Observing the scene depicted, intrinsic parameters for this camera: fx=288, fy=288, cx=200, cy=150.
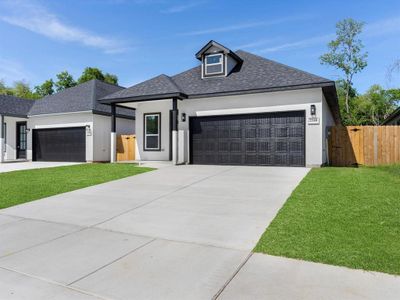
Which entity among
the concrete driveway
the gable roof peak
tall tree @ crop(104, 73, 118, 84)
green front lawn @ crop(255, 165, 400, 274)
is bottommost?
the concrete driveway

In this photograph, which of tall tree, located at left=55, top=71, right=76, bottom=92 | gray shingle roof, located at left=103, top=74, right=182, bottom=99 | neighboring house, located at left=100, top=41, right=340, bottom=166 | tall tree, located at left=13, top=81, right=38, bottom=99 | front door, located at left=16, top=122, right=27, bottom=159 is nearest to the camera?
neighboring house, located at left=100, top=41, right=340, bottom=166

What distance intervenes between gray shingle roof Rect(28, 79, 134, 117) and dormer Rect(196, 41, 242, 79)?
7.22 m

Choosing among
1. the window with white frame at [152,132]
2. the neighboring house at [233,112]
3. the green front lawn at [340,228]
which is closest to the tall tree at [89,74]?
the neighboring house at [233,112]

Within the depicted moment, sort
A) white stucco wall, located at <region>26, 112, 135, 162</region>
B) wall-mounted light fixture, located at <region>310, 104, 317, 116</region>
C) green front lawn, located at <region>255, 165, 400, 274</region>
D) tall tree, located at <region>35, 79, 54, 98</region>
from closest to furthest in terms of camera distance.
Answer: green front lawn, located at <region>255, 165, 400, 274</region> < wall-mounted light fixture, located at <region>310, 104, 317, 116</region> < white stucco wall, located at <region>26, 112, 135, 162</region> < tall tree, located at <region>35, 79, 54, 98</region>

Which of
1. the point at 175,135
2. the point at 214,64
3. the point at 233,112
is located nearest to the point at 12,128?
the point at 175,135

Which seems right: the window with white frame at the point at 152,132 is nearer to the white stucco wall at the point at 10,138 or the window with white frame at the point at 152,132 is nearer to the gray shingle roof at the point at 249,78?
the gray shingle roof at the point at 249,78

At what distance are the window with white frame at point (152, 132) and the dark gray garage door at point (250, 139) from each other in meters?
2.41

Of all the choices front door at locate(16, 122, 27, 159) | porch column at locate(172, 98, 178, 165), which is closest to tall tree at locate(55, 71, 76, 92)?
front door at locate(16, 122, 27, 159)

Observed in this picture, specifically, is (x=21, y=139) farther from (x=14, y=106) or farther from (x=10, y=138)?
(x=14, y=106)

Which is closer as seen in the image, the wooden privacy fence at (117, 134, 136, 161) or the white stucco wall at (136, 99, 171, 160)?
the white stucco wall at (136, 99, 171, 160)

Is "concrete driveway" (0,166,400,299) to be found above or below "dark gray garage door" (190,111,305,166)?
below

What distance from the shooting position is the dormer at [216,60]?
15.1 metres

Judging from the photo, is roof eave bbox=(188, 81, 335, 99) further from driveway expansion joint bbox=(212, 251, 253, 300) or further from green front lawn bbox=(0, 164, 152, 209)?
driveway expansion joint bbox=(212, 251, 253, 300)

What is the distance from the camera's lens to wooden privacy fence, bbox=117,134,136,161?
17.5 meters
